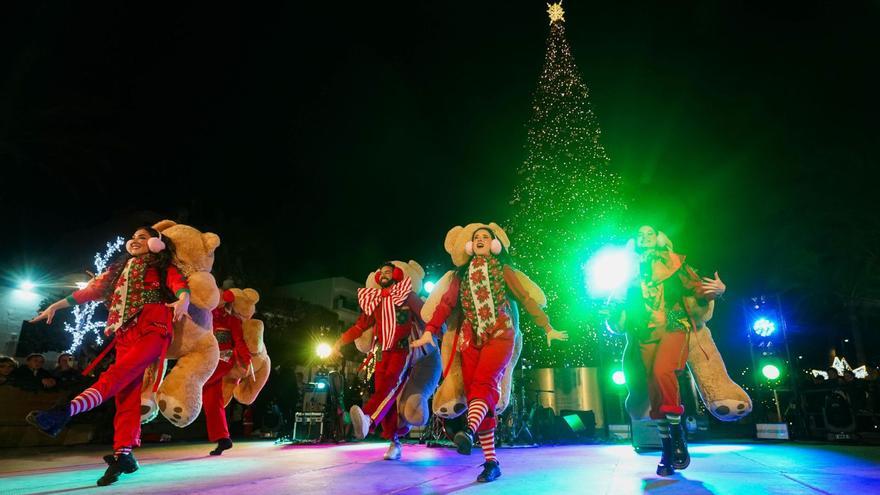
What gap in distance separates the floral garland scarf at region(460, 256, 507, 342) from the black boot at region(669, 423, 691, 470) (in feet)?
4.62

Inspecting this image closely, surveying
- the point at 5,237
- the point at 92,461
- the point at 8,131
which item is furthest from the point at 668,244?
the point at 5,237

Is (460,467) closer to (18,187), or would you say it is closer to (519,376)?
(519,376)

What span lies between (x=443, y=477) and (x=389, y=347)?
1.66 metres

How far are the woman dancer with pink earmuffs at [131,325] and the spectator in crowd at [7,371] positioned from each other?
4.55 m

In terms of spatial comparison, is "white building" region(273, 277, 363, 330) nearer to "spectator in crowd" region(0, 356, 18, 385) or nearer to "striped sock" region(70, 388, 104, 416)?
"spectator in crowd" region(0, 356, 18, 385)

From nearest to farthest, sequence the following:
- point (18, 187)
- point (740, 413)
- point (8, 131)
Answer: point (740, 413), point (8, 131), point (18, 187)

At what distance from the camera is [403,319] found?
5016 mm

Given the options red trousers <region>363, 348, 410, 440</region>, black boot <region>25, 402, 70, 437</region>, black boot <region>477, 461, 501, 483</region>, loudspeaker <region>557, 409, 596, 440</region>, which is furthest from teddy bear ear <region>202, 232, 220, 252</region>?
loudspeaker <region>557, 409, 596, 440</region>

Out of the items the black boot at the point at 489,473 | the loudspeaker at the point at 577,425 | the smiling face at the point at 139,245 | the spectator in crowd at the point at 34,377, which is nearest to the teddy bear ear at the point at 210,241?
the smiling face at the point at 139,245

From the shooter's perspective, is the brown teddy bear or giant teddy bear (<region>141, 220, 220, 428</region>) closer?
giant teddy bear (<region>141, 220, 220, 428</region>)

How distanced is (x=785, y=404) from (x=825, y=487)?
285 inches

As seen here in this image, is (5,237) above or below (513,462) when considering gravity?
above

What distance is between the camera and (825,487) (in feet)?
9.61

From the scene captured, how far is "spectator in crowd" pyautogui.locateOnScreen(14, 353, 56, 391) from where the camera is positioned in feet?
24.8
